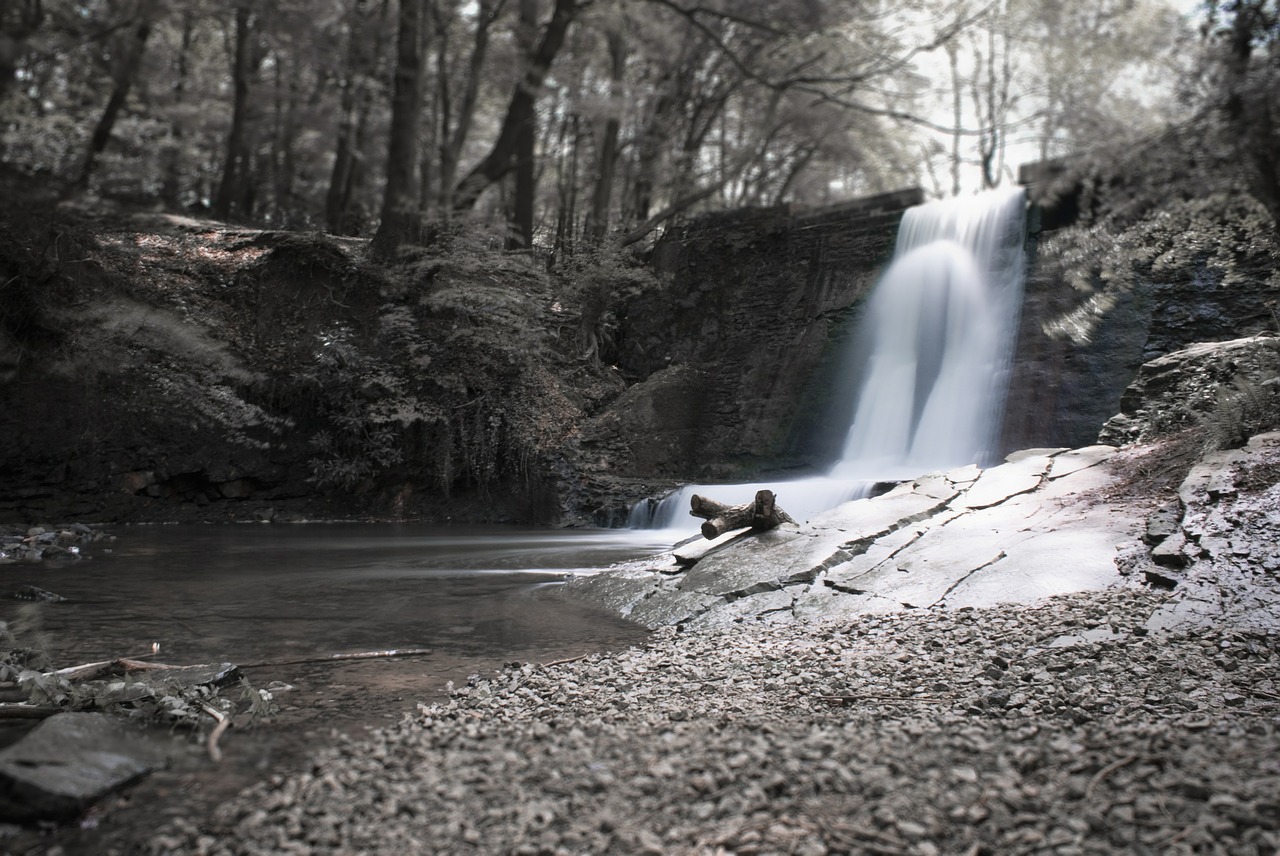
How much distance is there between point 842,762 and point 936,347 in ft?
42.6

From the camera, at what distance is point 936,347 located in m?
14.8

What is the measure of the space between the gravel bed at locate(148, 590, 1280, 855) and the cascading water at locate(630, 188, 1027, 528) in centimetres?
843

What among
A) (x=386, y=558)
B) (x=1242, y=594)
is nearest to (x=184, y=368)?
(x=386, y=558)

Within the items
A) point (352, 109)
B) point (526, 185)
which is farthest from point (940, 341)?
point (352, 109)

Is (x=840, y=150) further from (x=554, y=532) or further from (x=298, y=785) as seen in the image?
(x=298, y=785)

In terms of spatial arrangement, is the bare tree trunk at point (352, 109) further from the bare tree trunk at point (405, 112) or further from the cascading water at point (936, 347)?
the cascading water at point (936, 347)

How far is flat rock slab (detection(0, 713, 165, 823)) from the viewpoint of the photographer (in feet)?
8.93

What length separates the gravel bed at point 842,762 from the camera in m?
2.44

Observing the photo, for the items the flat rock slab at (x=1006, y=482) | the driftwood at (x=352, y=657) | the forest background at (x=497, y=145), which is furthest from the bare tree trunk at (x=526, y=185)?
the driftwood at (x=352, y=657)

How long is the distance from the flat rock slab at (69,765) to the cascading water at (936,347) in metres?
9.47

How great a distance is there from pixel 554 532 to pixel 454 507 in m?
2.90

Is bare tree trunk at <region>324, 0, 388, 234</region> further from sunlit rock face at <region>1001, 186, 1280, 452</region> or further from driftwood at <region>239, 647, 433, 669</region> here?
driftwood at <region>239, 647, 433, 669</region>

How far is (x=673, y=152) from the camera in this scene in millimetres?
21688

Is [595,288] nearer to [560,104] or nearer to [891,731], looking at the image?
[560,104]
